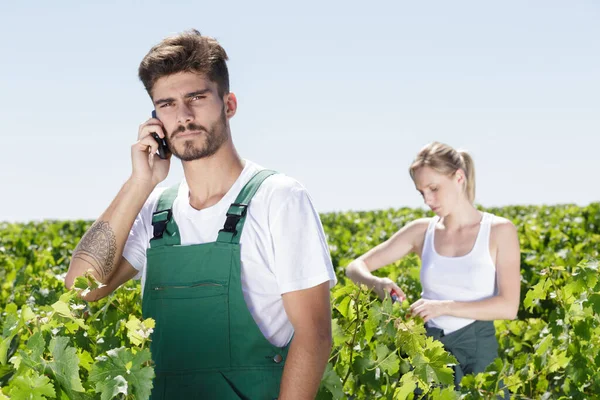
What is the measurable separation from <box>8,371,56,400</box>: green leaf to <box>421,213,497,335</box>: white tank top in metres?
2.38

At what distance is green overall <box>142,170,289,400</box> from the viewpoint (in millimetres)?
2369

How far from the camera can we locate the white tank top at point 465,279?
3873 millimetres

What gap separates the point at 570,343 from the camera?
348 cm

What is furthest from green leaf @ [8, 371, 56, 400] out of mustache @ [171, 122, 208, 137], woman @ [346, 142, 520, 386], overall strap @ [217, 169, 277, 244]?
woman @ [346, 142, 520, 386]

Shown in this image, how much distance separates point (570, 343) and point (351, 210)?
1492 cm

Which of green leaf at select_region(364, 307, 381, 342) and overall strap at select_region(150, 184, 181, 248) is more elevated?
overall strap at select_region(150, 184, 181, 248)

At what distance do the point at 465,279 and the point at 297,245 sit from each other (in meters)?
1.80

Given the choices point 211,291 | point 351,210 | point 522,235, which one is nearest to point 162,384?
point 211,291

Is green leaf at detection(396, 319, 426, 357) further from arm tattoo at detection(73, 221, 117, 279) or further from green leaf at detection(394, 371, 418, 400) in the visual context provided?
arm tattoo at detection(73, 221, 117, 279)

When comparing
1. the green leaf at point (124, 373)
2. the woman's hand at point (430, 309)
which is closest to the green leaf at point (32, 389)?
the green leaf at point (124, 373)

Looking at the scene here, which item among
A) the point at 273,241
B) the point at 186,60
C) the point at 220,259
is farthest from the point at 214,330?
the point at 186,60

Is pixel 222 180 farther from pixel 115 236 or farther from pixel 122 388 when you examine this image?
pixel 122 388

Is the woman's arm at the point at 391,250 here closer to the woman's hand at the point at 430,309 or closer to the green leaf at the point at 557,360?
the woman's hand at the point at 430,309

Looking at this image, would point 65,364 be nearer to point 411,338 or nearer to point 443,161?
point 411,338
